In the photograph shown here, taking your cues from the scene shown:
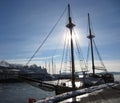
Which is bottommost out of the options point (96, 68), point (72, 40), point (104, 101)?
point (104, 101)

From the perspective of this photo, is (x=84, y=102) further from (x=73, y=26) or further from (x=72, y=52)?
(x=73, y=26)

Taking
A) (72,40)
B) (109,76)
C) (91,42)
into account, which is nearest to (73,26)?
(72,40)

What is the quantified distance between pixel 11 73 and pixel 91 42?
119714 millimetres

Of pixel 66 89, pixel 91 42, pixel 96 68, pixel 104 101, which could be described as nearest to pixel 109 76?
pixel 96 68

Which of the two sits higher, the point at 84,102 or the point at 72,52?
the point at 72,52

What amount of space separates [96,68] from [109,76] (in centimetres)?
412

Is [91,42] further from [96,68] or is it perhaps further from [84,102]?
[84,102]

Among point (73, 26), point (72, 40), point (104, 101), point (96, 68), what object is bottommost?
point (104, 101)

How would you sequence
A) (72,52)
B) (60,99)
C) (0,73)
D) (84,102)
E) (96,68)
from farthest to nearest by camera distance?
(0,73)
(96,68)
(72,52)
(60,99)
(84,102)

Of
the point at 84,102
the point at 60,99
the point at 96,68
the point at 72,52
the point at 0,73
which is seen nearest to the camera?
the point at 84,102

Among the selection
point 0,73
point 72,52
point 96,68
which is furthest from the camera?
point 0,73

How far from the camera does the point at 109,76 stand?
48.2 metres

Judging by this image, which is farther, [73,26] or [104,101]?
[73,26]

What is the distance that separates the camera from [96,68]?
46.7 m
